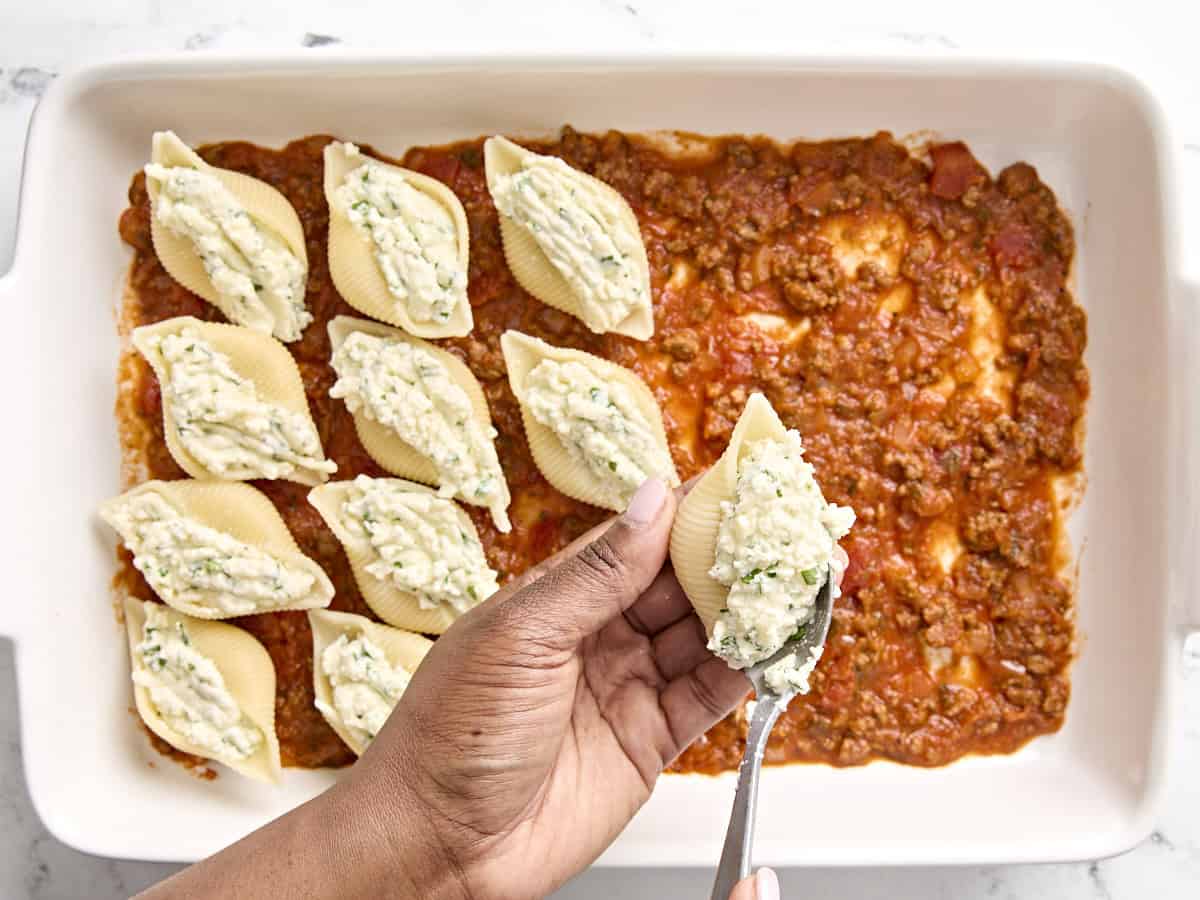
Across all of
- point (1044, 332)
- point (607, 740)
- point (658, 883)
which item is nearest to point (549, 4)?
point (1044, 332)

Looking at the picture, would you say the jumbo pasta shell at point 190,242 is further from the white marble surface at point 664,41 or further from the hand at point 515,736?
the hand at point 515,736

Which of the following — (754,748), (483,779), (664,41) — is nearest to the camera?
(483,779)

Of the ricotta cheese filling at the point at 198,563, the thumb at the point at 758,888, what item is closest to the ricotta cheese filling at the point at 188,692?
the ricotta cheese filling at the point at 198,563

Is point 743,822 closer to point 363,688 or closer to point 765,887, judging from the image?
point 765,887

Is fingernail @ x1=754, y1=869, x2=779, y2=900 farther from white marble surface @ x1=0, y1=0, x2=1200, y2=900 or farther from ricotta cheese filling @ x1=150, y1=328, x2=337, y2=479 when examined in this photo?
ricotta cheese filling @ x1=150, y1=328, x2=337, y2=479

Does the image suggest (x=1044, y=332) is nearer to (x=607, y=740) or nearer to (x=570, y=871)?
(x=607, y=740)

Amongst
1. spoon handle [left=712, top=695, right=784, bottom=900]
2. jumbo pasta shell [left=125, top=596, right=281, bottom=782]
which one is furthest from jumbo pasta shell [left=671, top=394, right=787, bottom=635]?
jumbo pasta shell [left=125, top=596, right=281, bottom=782]

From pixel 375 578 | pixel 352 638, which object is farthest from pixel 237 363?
pixel 352 638
